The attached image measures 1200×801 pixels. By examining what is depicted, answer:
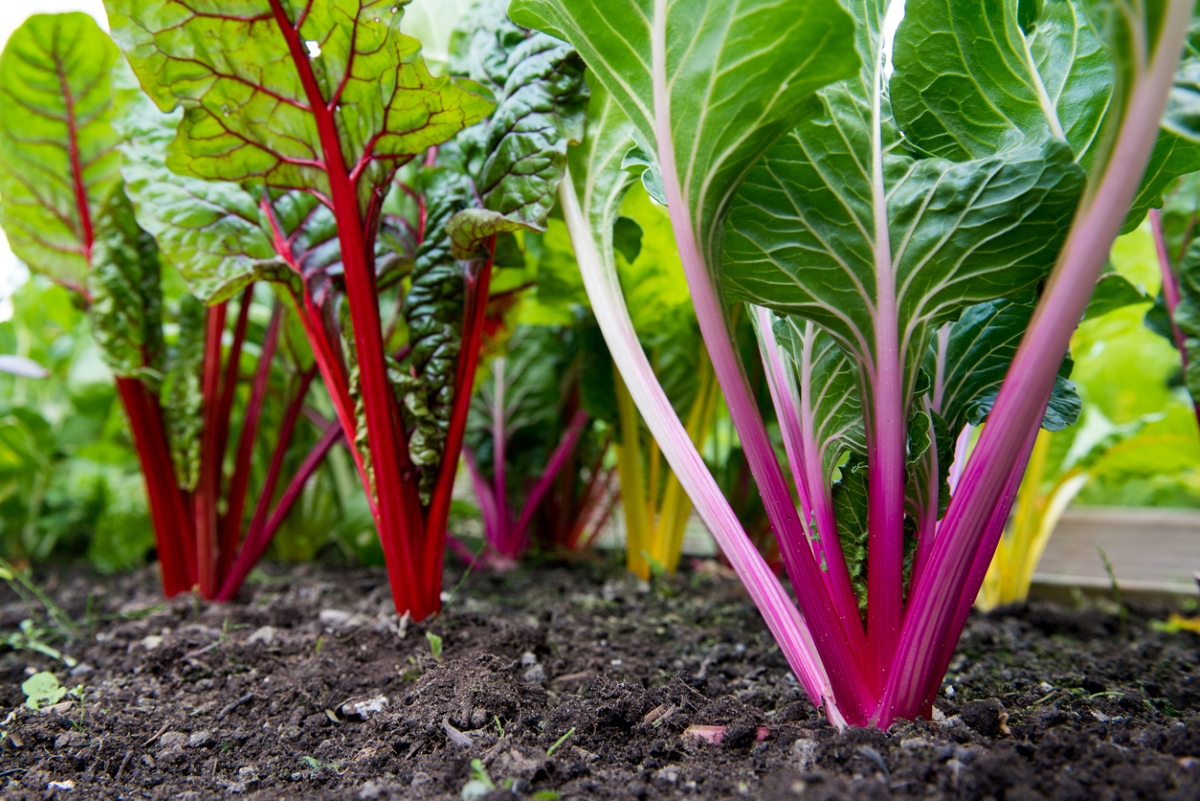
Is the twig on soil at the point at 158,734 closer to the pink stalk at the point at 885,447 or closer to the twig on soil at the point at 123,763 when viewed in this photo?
the twig on soil at the point at 123,763

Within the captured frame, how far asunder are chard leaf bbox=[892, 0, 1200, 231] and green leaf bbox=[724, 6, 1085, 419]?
0.19ft

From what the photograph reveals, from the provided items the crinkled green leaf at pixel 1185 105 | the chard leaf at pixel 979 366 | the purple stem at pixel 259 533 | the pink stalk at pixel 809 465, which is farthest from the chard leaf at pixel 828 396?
the purple stem at pixel 259 533

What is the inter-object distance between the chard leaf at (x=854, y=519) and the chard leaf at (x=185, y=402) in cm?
143

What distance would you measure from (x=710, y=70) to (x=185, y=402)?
1412mm

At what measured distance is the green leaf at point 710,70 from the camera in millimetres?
794

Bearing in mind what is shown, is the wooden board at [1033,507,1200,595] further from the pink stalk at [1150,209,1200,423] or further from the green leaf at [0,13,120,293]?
the green leaf at [0,13,120,293]

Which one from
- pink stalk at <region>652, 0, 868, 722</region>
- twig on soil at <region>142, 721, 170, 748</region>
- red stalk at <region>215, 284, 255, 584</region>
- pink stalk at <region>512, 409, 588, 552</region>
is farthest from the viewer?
pink stalk at <region>512, 409, 588, 552</region>

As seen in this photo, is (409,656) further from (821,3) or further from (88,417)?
(88,417)

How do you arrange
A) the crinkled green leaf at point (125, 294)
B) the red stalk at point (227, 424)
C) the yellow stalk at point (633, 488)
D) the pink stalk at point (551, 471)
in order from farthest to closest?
the pink stalk at point (551, 471) → the yellow stalk at point (633, 488) → the red stalk at point (227, 424) → the crinkled green leaf at point (125, 294)

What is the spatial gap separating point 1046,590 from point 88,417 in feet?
→ 9.96

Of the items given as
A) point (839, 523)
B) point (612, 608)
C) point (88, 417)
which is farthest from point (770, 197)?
point (88, 417)

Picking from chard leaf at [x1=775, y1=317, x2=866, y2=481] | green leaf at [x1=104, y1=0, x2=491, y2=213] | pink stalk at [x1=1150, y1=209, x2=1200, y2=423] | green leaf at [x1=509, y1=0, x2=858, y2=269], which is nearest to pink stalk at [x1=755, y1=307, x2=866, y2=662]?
chard leaf at [x1=775, y1=317, x2=866, y2=481]

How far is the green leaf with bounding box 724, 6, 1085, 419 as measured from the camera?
2.78ft

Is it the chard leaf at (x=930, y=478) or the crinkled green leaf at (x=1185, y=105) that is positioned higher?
the crinkled green leaf at (x=1185, y=105)
